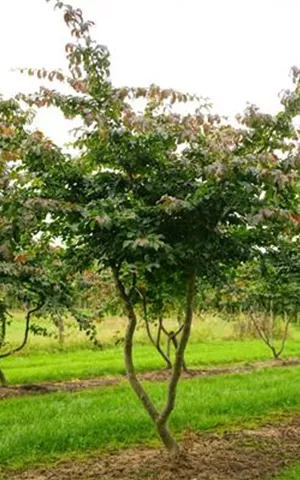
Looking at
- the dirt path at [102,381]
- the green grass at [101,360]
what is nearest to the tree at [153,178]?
the dirt path at [102,381]

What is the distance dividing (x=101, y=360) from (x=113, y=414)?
10.6 metres

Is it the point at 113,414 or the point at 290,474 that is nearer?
the point at 290,474

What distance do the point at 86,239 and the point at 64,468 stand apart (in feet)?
8.61

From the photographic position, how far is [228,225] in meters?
6.44

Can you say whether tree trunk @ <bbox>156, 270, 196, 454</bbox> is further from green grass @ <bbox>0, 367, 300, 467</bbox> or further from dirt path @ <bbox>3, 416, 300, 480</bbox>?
green grass @ <bbox>0, 367, 300, 467</bbox>

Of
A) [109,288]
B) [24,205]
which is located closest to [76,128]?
[24,205]

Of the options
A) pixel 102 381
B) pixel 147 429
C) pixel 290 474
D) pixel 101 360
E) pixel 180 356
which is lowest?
pixel 290 474

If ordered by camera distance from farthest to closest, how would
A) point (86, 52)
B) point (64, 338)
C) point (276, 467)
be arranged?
point (64, 338)
point (276, 467)
point (86, 52)

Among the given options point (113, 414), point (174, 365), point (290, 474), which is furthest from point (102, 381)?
point (290, 474)

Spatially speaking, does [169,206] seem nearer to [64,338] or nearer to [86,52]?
[86,52]

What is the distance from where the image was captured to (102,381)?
15.1 meters

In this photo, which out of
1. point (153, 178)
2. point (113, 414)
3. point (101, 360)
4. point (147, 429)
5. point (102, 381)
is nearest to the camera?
point (153, 178)

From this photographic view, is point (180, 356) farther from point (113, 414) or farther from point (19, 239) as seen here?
point (113, 414)

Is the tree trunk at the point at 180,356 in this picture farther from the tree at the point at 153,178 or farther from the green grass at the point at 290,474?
the green grass at the point at 290,474
